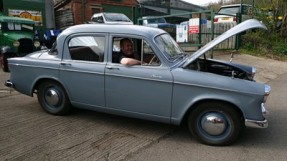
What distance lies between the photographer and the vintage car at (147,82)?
14.9 ft

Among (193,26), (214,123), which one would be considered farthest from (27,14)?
(214,123)

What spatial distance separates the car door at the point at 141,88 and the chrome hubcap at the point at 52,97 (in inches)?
44.2

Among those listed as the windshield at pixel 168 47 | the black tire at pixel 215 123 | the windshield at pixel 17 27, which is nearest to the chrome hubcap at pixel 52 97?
the windshield at pixel 168 47

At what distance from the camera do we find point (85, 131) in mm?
5184

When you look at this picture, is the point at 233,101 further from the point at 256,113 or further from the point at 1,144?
the point at 1,144

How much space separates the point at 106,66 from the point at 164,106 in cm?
115

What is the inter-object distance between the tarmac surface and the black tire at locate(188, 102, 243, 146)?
13cm

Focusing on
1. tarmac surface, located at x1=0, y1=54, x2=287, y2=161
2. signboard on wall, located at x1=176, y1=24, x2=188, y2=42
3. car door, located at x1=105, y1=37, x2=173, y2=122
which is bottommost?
tarmac surface, located at x1=0, y1=54, x2=287, y2=161

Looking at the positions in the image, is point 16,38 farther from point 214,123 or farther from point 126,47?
point 214,123

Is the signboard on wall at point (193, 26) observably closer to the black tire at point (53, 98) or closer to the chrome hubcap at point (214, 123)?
the black tire at point (53, 98)

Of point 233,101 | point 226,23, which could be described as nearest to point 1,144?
point 233,101

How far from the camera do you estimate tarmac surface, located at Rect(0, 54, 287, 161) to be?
14.3ft

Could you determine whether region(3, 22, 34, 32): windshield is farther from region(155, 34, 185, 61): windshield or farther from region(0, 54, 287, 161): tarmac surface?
region(155, 34, 185, 61): windshield

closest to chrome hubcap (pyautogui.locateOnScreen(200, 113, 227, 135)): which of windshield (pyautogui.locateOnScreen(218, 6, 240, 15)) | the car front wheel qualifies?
the car front wheel
